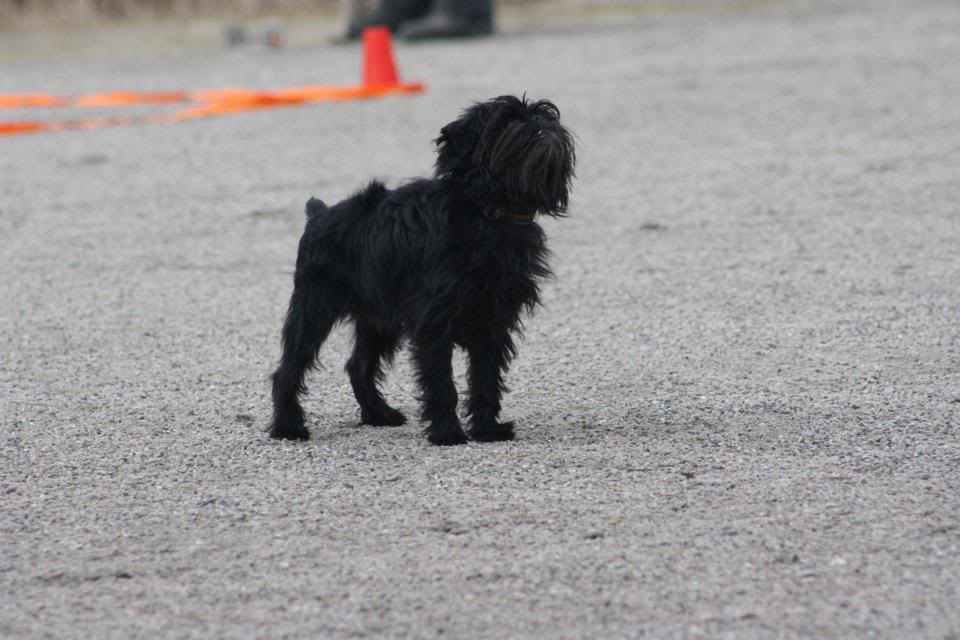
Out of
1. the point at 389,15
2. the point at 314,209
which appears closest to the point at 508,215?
the point at 314,209

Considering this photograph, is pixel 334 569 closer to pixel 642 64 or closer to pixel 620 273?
pixel 620 273

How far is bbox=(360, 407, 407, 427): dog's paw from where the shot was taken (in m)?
5.66

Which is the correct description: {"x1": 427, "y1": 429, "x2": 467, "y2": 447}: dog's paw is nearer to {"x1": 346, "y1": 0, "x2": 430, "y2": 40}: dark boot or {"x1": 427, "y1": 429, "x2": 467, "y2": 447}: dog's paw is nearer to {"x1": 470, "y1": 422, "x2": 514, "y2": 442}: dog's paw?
{"x1": 470, "y1": 422, "x2": 514, "y2": 442}: dog's paw

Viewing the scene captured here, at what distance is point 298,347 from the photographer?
212 inches

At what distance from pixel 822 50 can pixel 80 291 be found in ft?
40.2

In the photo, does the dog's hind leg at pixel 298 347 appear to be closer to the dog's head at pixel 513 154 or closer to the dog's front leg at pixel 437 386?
the dog's front leg at pixel 437 386

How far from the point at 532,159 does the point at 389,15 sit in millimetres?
17503

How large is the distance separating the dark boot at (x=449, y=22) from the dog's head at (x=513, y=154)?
16.7 metres

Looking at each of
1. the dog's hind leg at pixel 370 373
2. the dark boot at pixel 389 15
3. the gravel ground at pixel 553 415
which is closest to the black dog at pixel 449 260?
the dog's hind leg at pixel 370 373

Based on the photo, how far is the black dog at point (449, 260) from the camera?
5062 millimetres

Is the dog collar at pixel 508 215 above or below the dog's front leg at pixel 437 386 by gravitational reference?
above

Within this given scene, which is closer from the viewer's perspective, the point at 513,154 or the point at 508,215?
the point at 513,154

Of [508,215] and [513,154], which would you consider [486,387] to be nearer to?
[508,215]

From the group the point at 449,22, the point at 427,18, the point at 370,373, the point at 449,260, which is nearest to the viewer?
the point at 449,260
